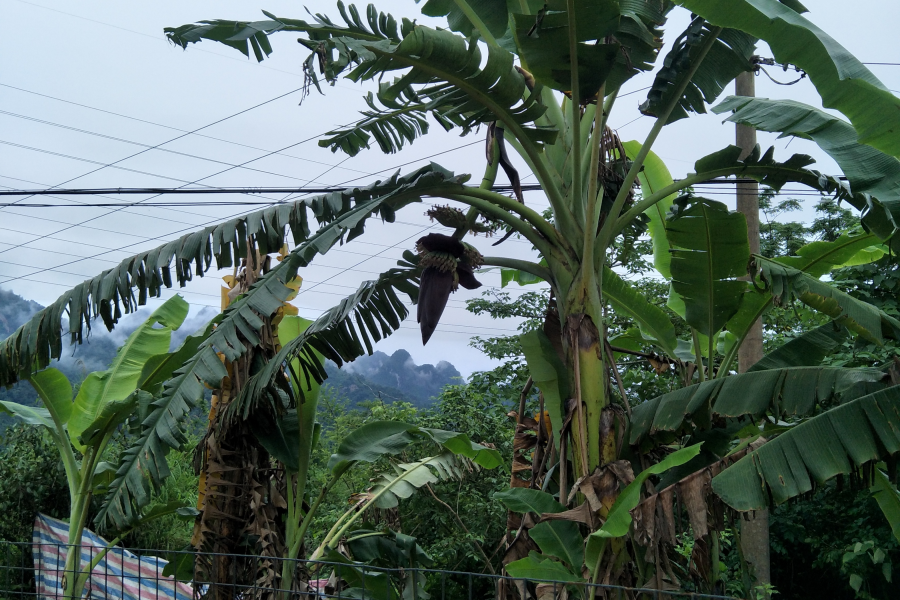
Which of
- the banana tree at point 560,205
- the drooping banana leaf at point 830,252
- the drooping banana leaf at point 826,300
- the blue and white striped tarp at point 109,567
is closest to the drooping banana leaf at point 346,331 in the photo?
the banana tree at point 560,205

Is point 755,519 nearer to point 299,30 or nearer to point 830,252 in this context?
point 830,252

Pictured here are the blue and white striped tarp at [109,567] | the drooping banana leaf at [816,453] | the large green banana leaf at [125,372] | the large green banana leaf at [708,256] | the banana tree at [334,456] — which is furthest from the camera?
the blue and white striped tarp at [109,567]

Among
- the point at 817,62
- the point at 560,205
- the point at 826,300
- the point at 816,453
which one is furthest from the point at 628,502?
the point at 817,62

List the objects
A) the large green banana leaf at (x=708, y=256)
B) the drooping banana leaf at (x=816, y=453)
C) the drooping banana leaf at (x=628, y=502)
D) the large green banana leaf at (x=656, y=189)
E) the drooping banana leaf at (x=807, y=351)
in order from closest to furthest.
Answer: the drooping banana leaf at (x=628, y=502) → the drooping banana leaf at (x=816, y=453) → the large green banana leaf at (x=708, y=256) → the drooping banana leaf at (x=807, y=351) → the large green banana leaf at (x=656, y=189)

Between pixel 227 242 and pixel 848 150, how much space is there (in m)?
2.92

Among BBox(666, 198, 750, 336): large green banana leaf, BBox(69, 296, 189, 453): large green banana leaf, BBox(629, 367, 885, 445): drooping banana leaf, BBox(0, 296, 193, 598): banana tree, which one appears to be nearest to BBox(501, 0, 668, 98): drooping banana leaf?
BBox(666, 198, 750, 336): large green banana leaf

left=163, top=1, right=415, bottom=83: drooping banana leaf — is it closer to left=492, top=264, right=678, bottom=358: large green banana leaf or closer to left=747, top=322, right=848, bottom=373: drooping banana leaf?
left=492, top=264, right=678, bottom=358: large green banana leaf

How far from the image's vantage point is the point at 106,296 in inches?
139

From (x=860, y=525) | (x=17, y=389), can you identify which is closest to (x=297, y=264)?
(x=860, y=525)

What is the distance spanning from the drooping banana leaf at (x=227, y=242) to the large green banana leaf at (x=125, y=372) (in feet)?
7.58

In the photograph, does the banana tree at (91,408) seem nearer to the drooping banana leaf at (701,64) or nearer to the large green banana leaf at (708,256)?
the large green banana leaf at (708,256)

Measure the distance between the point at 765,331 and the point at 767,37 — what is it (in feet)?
20.2

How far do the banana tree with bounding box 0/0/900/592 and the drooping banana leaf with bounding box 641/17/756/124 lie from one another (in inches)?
0.4

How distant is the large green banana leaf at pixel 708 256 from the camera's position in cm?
394
